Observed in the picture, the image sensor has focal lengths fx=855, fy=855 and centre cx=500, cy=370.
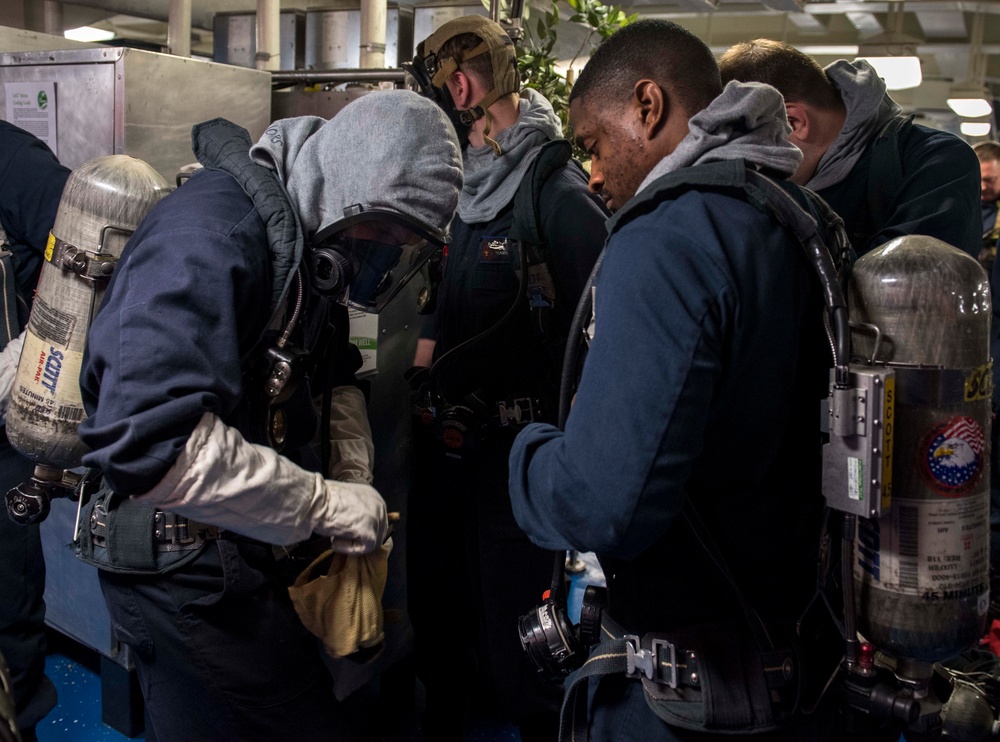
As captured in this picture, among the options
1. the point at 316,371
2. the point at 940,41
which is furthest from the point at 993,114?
the point at 316,371

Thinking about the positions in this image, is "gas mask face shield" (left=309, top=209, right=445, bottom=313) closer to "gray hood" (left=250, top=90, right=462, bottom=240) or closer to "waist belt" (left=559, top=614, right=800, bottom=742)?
"gray hood" (left=250, top=90, right=462, bottom=240)

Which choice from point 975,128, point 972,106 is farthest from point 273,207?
point 975,128

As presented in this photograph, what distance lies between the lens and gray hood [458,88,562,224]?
2.88 meters

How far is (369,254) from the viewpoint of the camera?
191 cm

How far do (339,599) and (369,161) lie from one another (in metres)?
0.94

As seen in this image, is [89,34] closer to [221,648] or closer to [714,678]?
[221,648]

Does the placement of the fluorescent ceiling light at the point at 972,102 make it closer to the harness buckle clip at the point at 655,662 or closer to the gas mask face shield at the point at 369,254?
the gas mask face shield at the point at 369,254

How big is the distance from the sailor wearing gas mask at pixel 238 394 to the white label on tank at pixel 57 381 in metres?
0.22

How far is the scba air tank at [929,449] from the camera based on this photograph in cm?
134

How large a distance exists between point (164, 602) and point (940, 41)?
12697 millimetres

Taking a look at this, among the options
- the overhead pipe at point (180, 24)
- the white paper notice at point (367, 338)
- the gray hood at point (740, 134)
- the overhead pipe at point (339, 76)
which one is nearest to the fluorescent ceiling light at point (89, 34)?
the overhead pipe at point (180, 24)

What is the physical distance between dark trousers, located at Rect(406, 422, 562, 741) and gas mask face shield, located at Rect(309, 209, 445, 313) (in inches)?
36.2

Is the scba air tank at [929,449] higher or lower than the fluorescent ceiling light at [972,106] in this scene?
lower

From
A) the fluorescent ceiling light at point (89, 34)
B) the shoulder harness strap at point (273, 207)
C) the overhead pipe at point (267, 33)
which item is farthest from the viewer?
the fluorescent ceiling light at point (89, 34)
